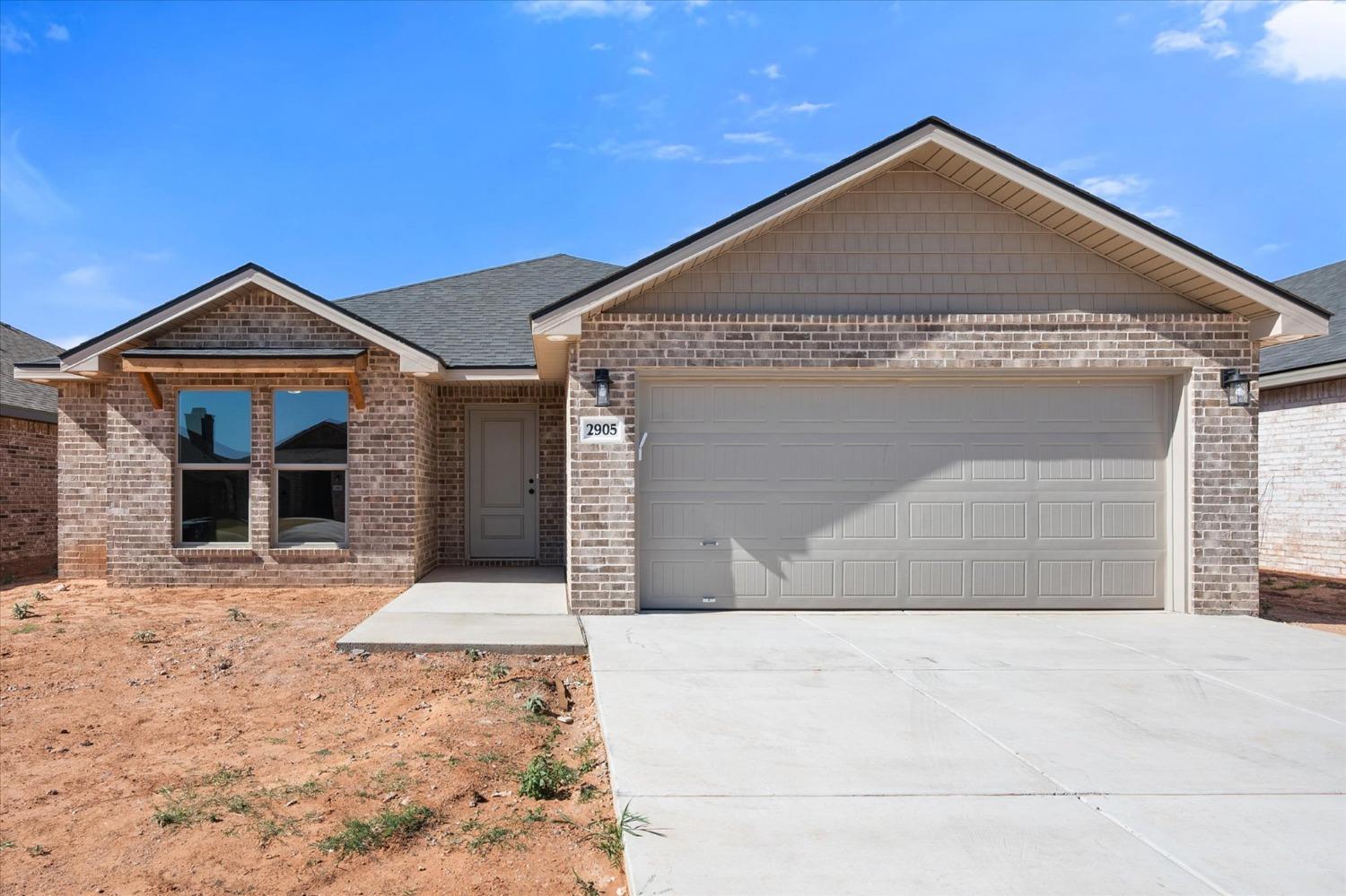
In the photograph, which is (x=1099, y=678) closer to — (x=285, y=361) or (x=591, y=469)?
(x=591, y=469)

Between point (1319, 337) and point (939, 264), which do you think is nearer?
point (939, 264)

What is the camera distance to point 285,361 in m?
9.40

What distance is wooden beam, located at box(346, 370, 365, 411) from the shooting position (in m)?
9.59

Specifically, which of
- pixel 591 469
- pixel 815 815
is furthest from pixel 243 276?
pixel 815 815

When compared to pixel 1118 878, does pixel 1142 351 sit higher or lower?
higher

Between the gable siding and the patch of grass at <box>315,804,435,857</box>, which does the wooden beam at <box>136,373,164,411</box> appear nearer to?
the gable siding

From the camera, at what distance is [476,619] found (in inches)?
290

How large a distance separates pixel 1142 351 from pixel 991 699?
4790mm

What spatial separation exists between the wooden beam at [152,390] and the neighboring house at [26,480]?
409 cm

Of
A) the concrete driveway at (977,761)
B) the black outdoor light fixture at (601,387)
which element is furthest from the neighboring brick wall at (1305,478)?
the black outdoor light fixture at (601,387)

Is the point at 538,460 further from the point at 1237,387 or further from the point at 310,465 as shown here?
the point at 1237,387

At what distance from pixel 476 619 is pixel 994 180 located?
669cm

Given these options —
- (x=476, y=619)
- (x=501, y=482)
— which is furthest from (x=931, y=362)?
(x=501, y=482)

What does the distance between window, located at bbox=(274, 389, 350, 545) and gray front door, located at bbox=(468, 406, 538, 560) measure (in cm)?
215
